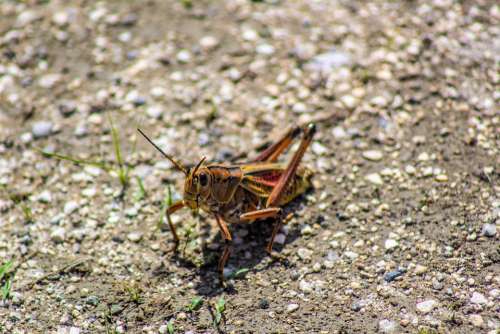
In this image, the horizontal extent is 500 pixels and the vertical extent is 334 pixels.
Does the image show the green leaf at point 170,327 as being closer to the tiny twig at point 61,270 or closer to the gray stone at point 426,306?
the tiny twig at point 61,270

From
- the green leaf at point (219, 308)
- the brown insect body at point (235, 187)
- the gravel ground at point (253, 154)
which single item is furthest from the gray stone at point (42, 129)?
the green leaf at point (219, 308)

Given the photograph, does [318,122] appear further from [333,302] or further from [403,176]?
[333,302]

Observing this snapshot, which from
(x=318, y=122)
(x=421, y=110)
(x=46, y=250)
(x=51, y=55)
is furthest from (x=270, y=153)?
(x=51, y=55)

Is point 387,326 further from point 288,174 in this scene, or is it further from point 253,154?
point 253,154

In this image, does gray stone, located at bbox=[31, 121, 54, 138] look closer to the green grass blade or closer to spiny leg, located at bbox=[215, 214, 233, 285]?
the green grass blade

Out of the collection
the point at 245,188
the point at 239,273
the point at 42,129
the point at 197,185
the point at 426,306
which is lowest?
the point at 239,273

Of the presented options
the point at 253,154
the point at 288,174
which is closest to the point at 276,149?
the point at 288,174
